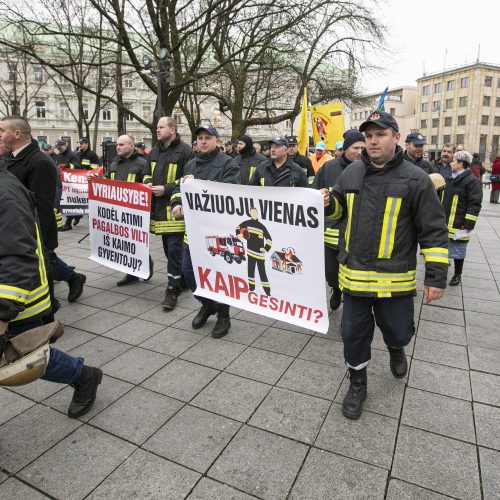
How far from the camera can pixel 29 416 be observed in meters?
2.90

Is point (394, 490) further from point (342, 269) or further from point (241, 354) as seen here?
point (241, 354)

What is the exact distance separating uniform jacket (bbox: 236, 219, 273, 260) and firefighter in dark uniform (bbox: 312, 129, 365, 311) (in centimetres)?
86

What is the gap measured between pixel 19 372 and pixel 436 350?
3.38 meters

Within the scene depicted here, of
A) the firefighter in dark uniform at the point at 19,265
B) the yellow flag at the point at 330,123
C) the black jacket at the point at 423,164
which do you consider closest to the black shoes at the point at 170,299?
the firefighter in dark uniform at the point at 19,265

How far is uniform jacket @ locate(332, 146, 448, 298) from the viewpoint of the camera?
2.71 meters

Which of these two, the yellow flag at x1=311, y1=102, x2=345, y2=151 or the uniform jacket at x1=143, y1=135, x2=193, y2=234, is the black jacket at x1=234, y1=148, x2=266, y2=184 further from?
the uniform jacket at x1=143, y1=135, x2=193, y2=234

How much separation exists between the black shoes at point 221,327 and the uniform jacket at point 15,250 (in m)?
2.14

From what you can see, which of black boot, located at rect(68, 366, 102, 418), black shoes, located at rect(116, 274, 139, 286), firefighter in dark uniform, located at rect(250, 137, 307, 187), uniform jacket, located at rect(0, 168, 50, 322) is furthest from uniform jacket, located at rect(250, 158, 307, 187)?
uniform jacket, located at rect(0, 168, 50, 322)

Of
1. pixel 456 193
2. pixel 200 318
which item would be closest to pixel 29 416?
pixel 200 318

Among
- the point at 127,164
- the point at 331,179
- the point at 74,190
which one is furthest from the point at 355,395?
the point at 74,190

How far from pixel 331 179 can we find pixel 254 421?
256 cm

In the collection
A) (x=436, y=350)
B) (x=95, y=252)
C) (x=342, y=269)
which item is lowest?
(x=436, y=350)

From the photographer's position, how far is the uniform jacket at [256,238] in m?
3.57

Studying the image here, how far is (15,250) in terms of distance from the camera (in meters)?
2.18
